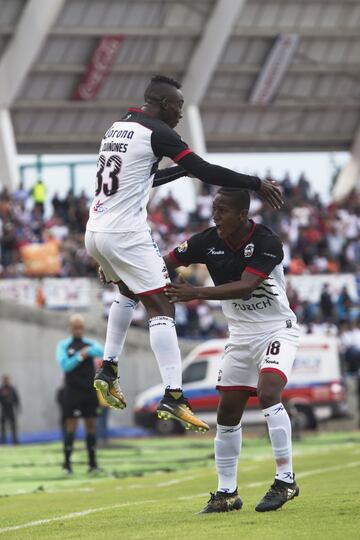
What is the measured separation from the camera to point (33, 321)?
35531 millimetres

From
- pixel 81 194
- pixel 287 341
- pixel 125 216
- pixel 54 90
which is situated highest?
pixel 54 90

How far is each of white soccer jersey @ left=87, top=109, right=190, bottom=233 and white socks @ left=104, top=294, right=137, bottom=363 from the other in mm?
780

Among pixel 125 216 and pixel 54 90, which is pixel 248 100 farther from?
pixel 125 216

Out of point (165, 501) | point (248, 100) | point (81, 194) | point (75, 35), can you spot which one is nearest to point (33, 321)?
point (81, 194)

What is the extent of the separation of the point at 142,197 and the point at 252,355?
1.39 m

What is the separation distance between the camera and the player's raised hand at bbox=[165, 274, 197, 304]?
9.77 m

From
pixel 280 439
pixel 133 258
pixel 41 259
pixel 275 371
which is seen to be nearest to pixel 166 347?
pixel 133 258

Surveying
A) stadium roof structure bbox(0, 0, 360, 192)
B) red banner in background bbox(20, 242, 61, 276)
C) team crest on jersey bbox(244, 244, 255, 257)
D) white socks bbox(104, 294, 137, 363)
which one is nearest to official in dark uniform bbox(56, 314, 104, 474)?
white socks bbox(104, 294, 137, 363)

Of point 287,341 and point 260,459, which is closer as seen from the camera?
point 287,341

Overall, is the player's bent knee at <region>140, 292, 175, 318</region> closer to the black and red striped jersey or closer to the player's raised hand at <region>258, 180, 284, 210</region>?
the black and red striped jersey

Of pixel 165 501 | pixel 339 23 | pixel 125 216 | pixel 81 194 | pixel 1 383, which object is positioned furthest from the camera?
pixel 339 23

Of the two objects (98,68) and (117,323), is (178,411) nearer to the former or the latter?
(117,323)

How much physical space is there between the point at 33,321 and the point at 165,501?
23.3 meters

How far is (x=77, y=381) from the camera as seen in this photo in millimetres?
19641
